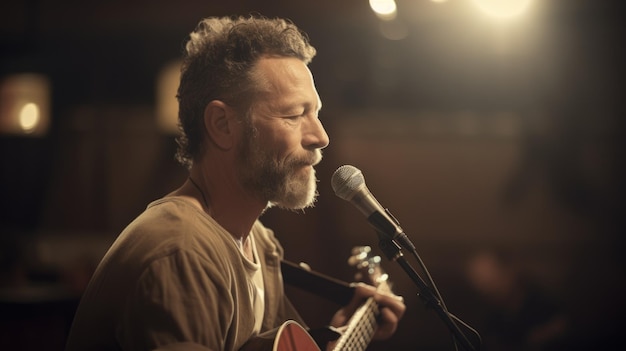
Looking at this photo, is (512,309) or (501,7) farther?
(501,7)

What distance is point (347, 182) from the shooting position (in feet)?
5.67

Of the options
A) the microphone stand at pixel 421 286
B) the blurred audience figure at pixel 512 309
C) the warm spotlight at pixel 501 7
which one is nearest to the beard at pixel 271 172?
the microphone stand at pixel 421 286

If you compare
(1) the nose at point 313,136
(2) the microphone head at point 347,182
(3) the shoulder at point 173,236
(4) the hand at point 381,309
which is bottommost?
(4) the hand at point 381,309

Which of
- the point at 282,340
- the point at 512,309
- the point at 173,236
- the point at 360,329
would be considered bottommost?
the point at 512,309

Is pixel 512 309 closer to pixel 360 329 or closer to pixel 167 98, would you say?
pixel 360 329

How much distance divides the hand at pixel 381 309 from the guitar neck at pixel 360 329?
0.02 metres

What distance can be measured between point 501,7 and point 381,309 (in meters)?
2.16

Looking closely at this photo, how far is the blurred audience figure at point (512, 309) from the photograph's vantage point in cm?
332

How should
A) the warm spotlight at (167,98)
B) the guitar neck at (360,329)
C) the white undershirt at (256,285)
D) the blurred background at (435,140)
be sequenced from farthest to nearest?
the warm spotlight at (167,98), the blurred background at (435,140), the guitar neck at (360,329), the white undershirt at (256,285)

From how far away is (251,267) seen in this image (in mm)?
1814

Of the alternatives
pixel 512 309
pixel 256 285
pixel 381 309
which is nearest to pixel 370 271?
pixel 381 309

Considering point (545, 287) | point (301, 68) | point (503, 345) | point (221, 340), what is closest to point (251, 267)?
point (221, 340)

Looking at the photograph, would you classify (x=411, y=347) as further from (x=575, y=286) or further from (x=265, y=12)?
(x=265, y=12)

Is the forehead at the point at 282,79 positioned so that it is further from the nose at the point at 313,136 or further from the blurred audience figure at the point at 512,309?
the blurred audience figure at the point at 512,309
